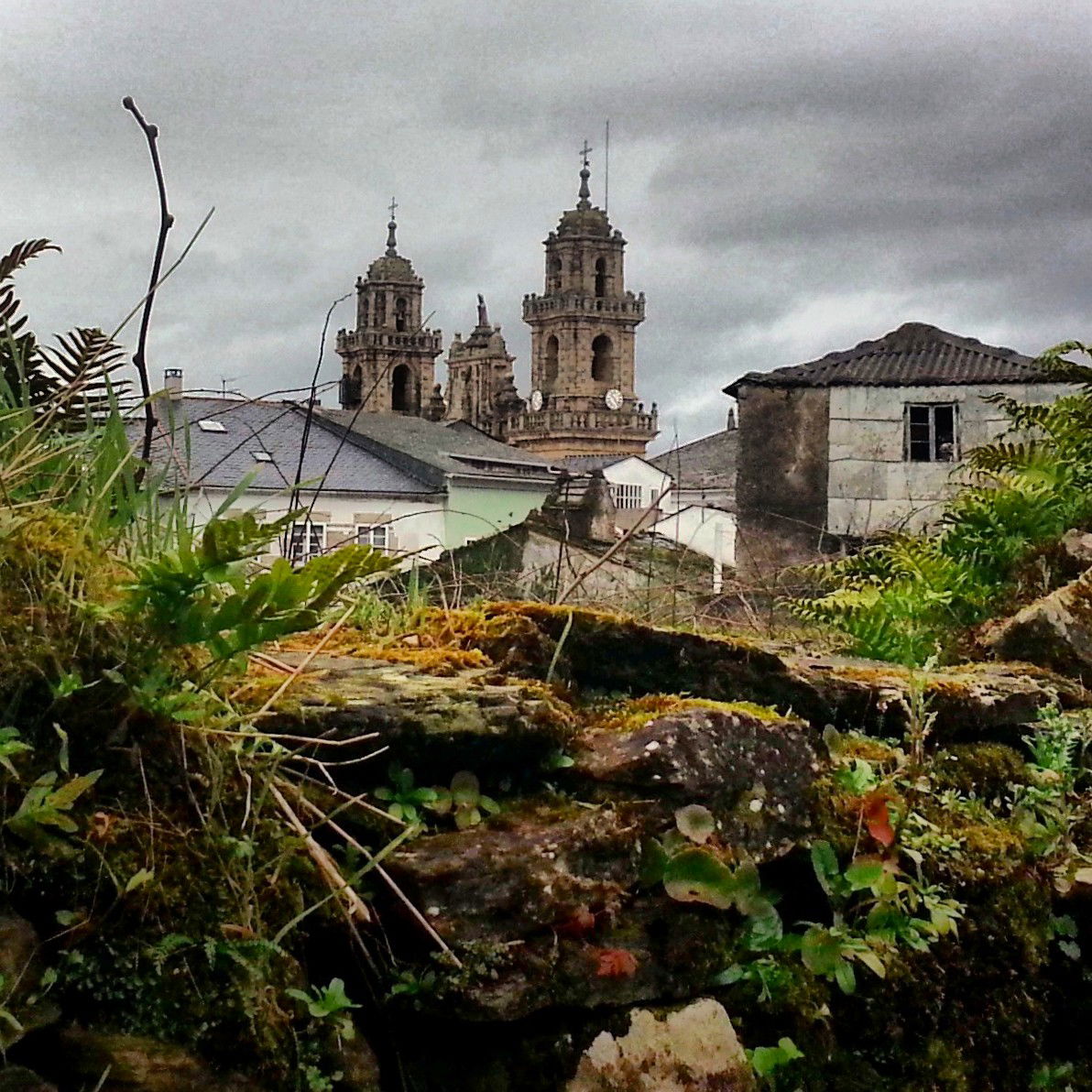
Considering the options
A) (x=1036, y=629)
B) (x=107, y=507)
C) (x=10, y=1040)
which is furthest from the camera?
(x=1036, y=629)

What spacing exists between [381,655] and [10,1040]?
1.40 metres

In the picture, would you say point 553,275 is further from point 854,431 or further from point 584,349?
point 854,431

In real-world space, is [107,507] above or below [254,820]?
above

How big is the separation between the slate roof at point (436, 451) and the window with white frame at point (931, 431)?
50.3 ft

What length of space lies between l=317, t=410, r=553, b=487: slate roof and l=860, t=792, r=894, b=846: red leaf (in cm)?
3418

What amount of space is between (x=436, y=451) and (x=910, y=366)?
78.8ft

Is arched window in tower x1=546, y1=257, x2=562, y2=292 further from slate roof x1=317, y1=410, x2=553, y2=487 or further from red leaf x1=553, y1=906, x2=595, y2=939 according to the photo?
red leaf x1=553, y1=906, x2=595, y2=939

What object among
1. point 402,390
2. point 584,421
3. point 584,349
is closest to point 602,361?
point 584,349

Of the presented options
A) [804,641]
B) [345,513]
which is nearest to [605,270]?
[345,513]

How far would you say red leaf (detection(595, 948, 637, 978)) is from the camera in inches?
108

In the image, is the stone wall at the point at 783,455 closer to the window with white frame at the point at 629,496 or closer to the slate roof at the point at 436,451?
the slate roof at the point at 436,451

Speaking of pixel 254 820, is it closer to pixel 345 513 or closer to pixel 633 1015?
pixel 633 1015

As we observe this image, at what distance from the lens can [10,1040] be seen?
208 centimetres

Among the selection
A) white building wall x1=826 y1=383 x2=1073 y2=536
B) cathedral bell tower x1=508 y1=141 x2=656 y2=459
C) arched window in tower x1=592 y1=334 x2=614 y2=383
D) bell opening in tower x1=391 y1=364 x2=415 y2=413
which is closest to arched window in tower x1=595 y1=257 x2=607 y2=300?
cathedral bell tower x1=508 y1=141 x2=656 y2=459
